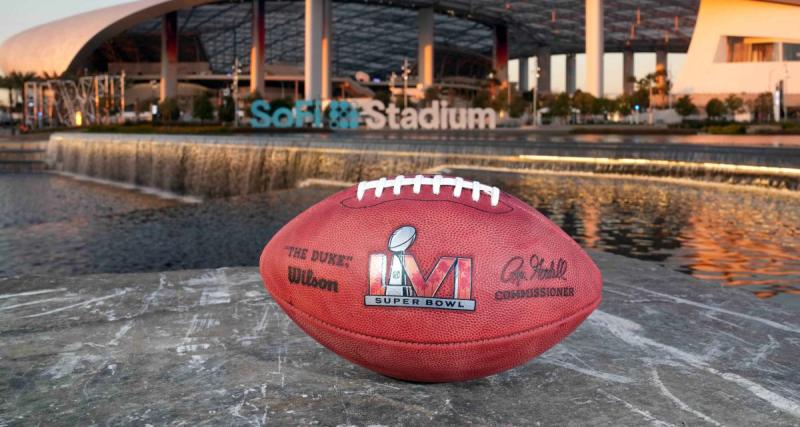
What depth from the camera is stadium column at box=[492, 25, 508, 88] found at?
120000 mm

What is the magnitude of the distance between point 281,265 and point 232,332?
1413mm

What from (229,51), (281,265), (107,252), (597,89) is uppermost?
(229,51)

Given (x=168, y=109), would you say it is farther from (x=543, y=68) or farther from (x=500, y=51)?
(x=543, y=68)

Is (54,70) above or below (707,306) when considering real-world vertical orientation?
above

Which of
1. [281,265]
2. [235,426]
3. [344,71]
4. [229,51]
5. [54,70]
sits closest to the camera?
[235,426]

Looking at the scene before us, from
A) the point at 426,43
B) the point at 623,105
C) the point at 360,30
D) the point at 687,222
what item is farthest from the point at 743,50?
the point at 687,222

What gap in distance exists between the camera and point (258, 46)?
341ft

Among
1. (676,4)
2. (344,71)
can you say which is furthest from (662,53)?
(344,71)

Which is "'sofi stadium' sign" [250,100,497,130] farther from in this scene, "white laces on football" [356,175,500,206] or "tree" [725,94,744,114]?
"white laces on football" [356,175,500,206]

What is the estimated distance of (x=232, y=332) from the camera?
226 inches

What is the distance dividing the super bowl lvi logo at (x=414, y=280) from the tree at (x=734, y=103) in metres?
78.9

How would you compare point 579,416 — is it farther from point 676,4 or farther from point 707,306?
point 676,4

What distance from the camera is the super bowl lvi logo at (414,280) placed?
399 cm
